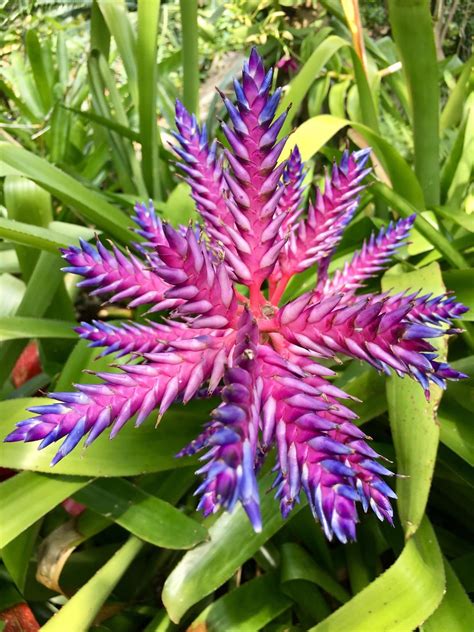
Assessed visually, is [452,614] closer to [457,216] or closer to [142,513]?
[142,513]

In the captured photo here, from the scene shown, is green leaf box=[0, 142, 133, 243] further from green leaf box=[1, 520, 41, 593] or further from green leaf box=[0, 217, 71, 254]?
green leaf box=[1, 520, 41, 593]

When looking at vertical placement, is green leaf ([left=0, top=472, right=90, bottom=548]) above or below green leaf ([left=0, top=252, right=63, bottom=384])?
below

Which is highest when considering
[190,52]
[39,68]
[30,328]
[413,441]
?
→ [39,68]

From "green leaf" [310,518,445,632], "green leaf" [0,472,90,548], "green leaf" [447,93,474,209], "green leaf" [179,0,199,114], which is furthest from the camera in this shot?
"green leaf" [447,93,474,209]

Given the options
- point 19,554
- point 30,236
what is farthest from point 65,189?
point 19,554

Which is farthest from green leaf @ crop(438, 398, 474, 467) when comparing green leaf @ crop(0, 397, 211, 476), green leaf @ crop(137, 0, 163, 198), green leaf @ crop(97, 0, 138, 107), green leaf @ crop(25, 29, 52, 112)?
green leaf @ crop(25, 29, 52, 112)

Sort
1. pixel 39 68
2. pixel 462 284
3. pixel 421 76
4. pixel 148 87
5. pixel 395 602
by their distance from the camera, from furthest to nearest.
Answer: pixel 39 68 → pixel 148 87 → pixel 421 76 → pixel 462 284 → pixel 395 602
